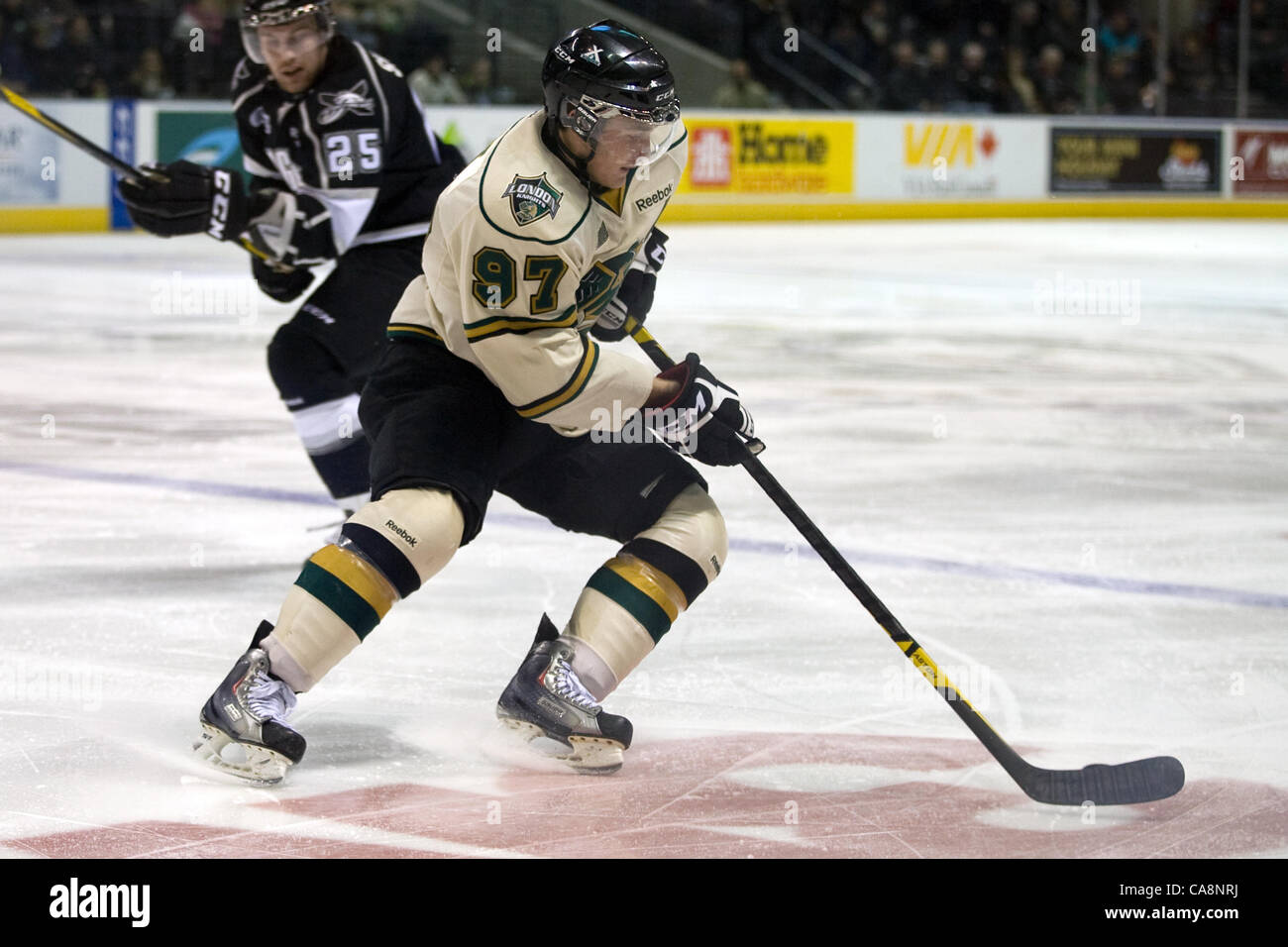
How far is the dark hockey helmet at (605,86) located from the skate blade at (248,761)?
3.13 feet

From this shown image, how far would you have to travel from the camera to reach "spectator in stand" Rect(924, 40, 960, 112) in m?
15.8

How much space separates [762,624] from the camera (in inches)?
131

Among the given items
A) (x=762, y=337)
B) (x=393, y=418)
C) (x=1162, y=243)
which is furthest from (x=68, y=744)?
(x=1162, y=243)

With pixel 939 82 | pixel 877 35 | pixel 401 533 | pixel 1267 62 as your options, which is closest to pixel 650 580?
pixel 401 533

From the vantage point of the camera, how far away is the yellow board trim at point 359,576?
7.77 ft

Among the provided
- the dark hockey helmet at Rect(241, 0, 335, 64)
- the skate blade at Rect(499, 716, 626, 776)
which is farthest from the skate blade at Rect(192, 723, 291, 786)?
the dark hockey helmet at Rect(241, 0, 335, 64)

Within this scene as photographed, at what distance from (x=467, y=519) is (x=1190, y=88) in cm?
1586

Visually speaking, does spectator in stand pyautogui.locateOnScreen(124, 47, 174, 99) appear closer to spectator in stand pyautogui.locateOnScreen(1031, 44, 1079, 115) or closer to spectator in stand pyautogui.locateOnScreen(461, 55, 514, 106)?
spectator in stand pyautogui.locateOnScreen(461, 55, 514, 106)

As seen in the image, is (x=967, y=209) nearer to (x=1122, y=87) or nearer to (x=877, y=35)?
(x=877, y=35)

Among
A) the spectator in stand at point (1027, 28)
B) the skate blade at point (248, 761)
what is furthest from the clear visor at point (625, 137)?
the spectator in stand at point (1027, 28)

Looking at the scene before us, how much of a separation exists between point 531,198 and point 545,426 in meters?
0.42

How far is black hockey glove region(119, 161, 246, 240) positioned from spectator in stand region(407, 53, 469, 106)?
33.2ft

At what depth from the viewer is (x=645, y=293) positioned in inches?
112
